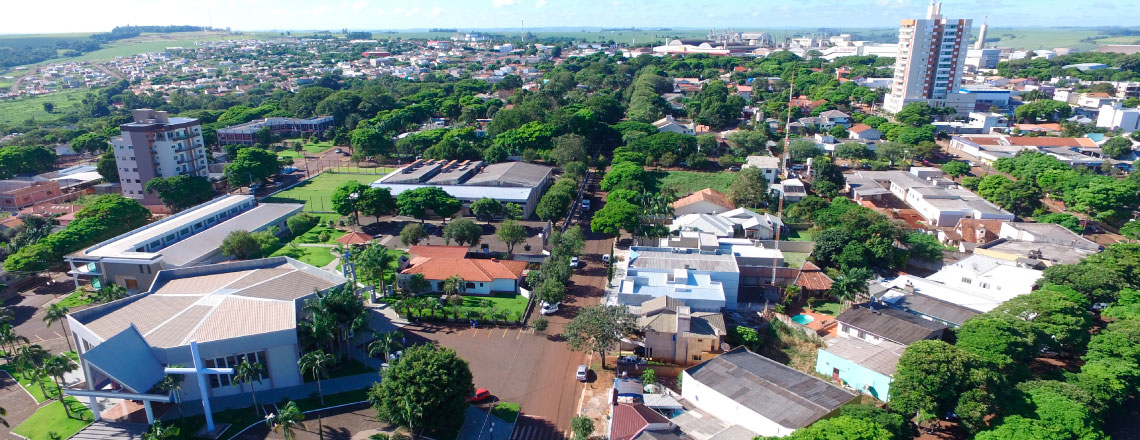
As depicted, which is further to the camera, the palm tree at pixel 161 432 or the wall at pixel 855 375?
the wall at pixel 855 375

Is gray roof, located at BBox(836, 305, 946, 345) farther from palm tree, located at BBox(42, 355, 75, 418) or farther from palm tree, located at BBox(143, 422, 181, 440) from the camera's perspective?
palm tree, located at BBox(42, 355, 75, 418)

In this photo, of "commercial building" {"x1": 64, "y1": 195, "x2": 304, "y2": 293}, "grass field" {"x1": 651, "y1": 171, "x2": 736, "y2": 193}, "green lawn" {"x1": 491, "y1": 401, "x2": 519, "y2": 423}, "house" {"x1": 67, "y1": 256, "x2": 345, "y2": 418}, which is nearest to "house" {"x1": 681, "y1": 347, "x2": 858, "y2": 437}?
"green lawn" {"x1": 491, "y1": 401, "x2": 519, "y2": 423}

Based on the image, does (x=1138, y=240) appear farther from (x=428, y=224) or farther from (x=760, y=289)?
(x=428, y=224)

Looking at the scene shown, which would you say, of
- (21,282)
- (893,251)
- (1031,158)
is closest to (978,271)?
(893,251)

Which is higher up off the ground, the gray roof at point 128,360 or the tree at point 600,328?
the gray roof at point 128,360

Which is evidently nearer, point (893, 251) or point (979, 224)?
point (893, 251)

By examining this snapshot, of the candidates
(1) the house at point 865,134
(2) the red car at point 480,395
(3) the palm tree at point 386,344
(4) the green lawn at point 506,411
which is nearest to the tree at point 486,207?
(3) the palm tree at point 386,344

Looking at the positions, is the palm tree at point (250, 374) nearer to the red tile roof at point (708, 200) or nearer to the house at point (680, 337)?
the house at point (680, 337)
